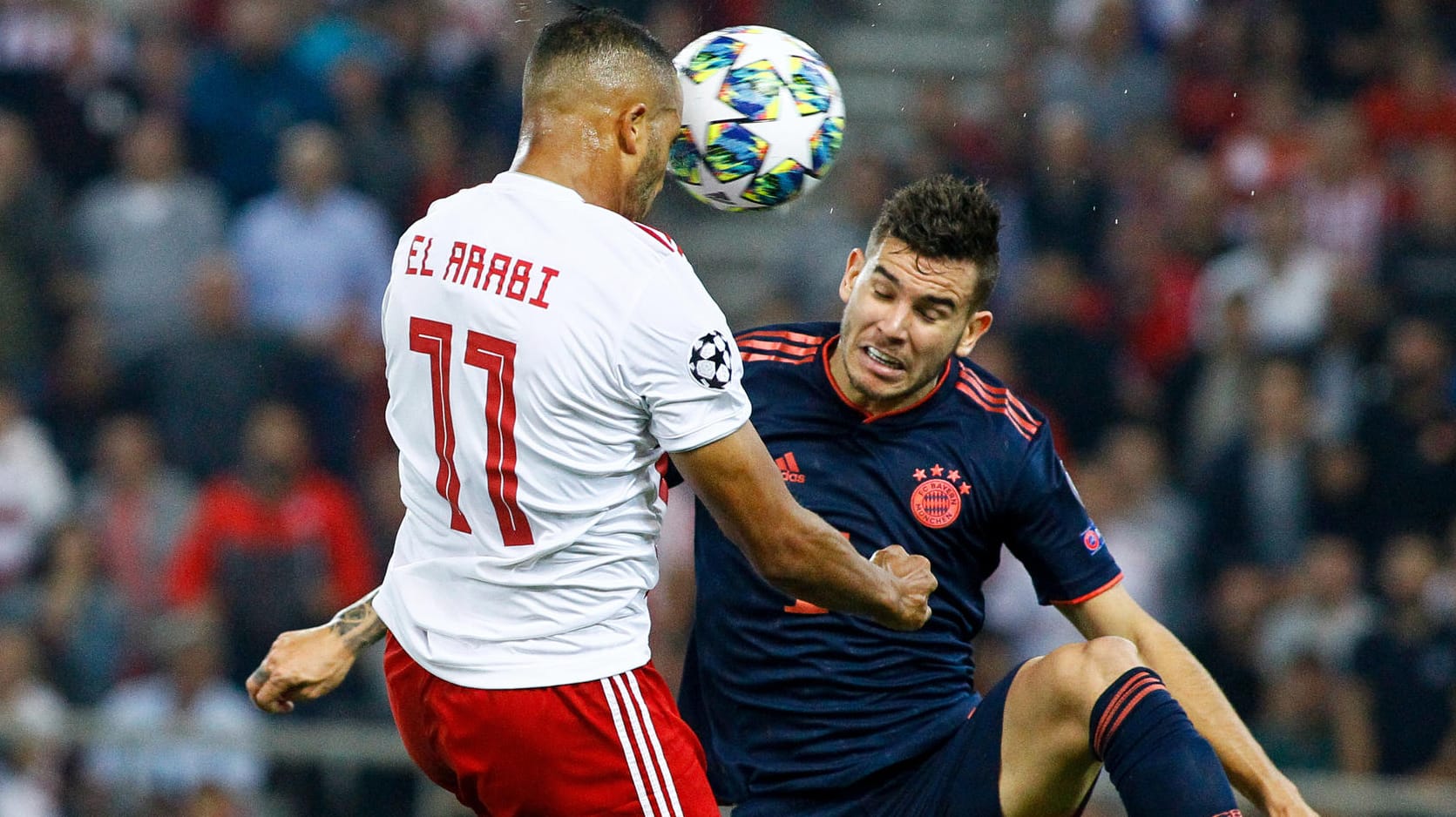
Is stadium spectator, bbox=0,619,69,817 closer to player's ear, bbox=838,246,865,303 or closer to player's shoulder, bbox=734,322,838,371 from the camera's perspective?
player's shoulder, bbox=734,322,838,371

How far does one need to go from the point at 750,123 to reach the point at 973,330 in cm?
70

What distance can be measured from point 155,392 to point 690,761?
6.56m

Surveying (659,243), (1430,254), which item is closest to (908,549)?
(659,243)

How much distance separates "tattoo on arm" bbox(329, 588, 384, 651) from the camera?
3.92m

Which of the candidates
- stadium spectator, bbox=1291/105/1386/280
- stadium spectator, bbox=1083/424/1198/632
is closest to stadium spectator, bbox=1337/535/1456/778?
stadium spectator, bbox=1083/424/1198/632

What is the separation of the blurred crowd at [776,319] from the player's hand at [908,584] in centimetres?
377

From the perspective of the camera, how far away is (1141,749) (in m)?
3.60

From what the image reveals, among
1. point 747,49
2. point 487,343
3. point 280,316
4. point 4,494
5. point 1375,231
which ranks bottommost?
point 4,494

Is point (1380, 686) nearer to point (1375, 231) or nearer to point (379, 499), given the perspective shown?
point (1375, 231)

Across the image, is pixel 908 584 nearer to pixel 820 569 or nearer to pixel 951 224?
pixel 820 569

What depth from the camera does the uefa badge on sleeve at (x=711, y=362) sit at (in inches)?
134

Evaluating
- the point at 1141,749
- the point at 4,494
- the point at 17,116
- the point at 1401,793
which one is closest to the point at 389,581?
the point at 1141,749

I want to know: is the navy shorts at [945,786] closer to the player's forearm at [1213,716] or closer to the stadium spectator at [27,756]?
the player's forearm at [1213,716]

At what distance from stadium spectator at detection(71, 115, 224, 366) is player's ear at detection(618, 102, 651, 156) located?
6.59m
